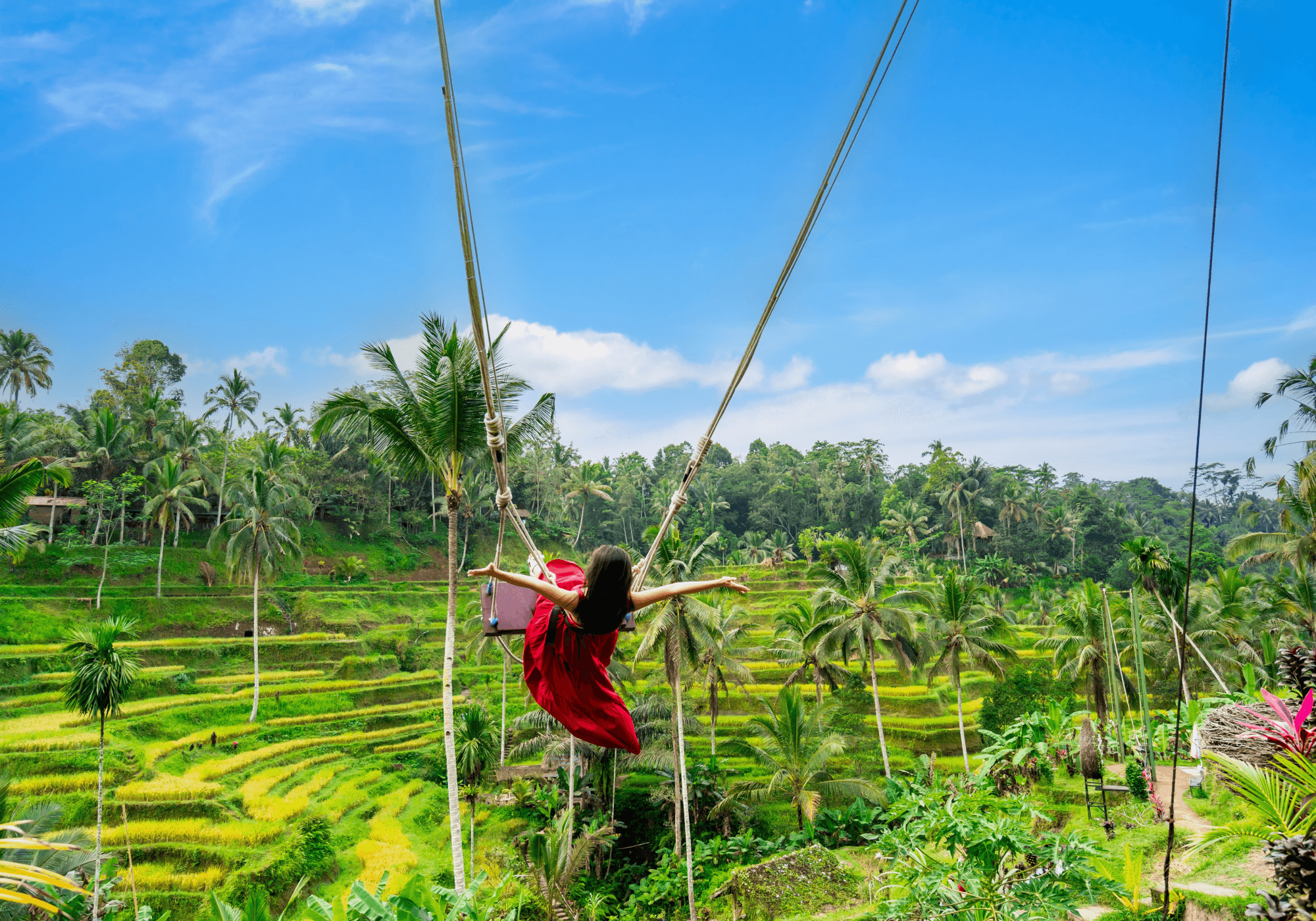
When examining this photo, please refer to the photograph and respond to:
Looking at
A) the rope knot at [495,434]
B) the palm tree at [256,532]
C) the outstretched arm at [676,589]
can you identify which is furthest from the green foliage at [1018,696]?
the palm tree at [256,532]

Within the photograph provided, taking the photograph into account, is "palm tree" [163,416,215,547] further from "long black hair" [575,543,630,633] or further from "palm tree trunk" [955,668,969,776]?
"long black hair" [575,543,630,633]

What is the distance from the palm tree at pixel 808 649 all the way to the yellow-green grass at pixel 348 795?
33.3 ft

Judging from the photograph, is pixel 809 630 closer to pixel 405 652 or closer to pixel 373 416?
pixel 373 416

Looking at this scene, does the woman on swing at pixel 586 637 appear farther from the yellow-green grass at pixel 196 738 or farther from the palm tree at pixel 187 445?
the palm tree at pixel 187 445

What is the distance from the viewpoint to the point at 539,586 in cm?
231

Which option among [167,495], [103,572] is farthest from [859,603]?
[103,572]

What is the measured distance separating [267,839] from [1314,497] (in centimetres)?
2217

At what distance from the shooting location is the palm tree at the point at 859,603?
15.7m

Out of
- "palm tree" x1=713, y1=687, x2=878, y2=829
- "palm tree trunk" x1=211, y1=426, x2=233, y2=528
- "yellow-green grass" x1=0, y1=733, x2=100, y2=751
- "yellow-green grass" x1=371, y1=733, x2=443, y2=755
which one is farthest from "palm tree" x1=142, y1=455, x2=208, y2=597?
"palm tree" x1=713, y1=687, x2=878, y2=829

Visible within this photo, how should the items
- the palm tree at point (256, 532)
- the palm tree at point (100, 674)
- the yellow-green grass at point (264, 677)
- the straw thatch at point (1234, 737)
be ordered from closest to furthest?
the straw thatch at point (1234, 737) → the palm tree at point (100, 674) → the palm tree at point (256, 532) → the yellow-green grass at point (264, 677)

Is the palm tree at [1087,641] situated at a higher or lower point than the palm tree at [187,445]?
lower

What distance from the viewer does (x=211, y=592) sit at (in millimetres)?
26844

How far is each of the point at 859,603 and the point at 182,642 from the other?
21.1 metres

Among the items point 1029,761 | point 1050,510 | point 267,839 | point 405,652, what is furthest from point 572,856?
point 1050,510
